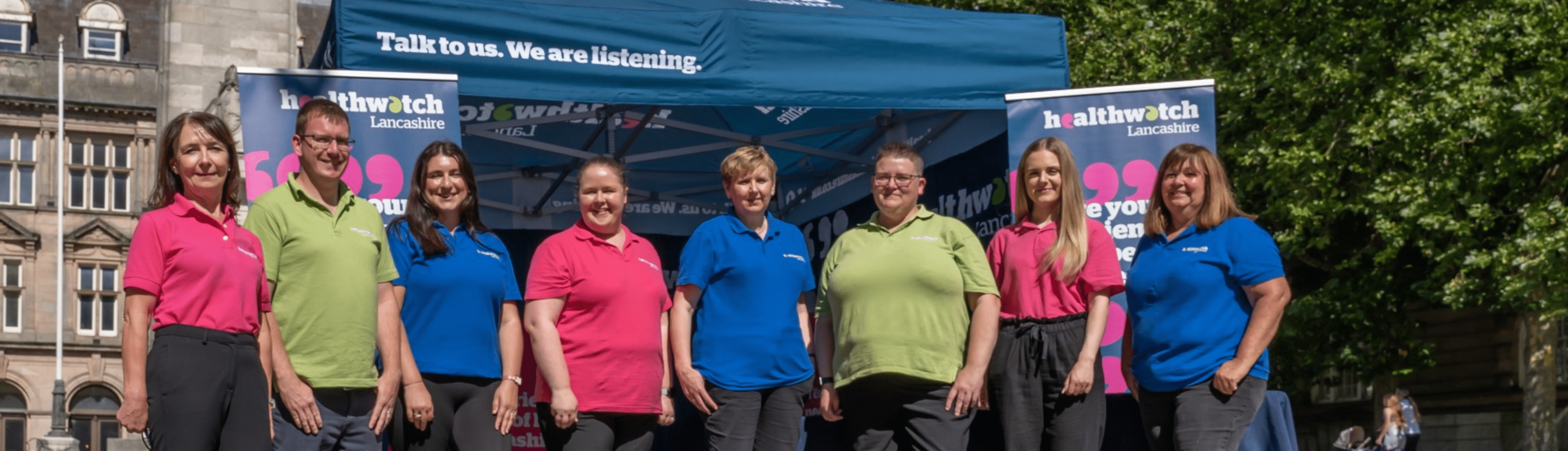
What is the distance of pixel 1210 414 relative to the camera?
5645 mm

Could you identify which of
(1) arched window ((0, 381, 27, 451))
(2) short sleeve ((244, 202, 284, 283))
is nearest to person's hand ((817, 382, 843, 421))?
(2) short sleeve ((244, 202, 284, 283))

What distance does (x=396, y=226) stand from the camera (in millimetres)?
6008

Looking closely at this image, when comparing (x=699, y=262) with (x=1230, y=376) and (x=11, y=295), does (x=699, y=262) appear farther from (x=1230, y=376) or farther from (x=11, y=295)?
(x=11, y=295)

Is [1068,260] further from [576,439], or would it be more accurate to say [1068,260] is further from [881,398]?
[576,439]

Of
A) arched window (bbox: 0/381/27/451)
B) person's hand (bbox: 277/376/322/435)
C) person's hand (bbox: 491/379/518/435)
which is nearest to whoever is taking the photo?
A: person's hand (bbox: 277/376/322/435)

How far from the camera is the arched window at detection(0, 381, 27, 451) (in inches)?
1729

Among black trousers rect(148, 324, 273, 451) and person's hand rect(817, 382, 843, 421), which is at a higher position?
black trousers rect(148, 324, 273, 451)

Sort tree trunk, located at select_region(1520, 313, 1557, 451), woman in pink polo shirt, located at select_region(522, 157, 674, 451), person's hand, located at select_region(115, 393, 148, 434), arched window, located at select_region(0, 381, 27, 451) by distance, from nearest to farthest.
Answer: person's hand, located at select_region(115, 393, 148, 434) → woman in pink polo shirt, located at select_region(522, 157, 674, 451) → tree trunk, located at select_region(1520, 313, 1557, 451) → arched window, located at select_region(0, 381, 27, 451)

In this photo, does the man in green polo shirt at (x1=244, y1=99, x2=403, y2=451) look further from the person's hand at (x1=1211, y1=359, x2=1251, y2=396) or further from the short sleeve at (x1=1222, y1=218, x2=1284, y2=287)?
the short sleeve at (x1=1222, y1=218, x2=1284, y2=287)

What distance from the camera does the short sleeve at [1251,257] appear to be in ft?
18.7

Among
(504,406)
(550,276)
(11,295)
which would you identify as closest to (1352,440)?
(550,276)

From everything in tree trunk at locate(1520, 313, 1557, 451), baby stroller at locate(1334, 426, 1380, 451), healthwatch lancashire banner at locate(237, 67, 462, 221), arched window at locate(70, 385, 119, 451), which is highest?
healthwatch lancashire banner at locate(237, 67, 462, 221)

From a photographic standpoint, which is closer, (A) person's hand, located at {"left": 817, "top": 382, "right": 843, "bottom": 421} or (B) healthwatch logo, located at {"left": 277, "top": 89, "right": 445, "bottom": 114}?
(A) person's hand, located at {"left": 817, "top": 382, "right": 843, "bottom": 421}

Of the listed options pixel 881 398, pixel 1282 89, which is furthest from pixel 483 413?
pixel 1282 89
